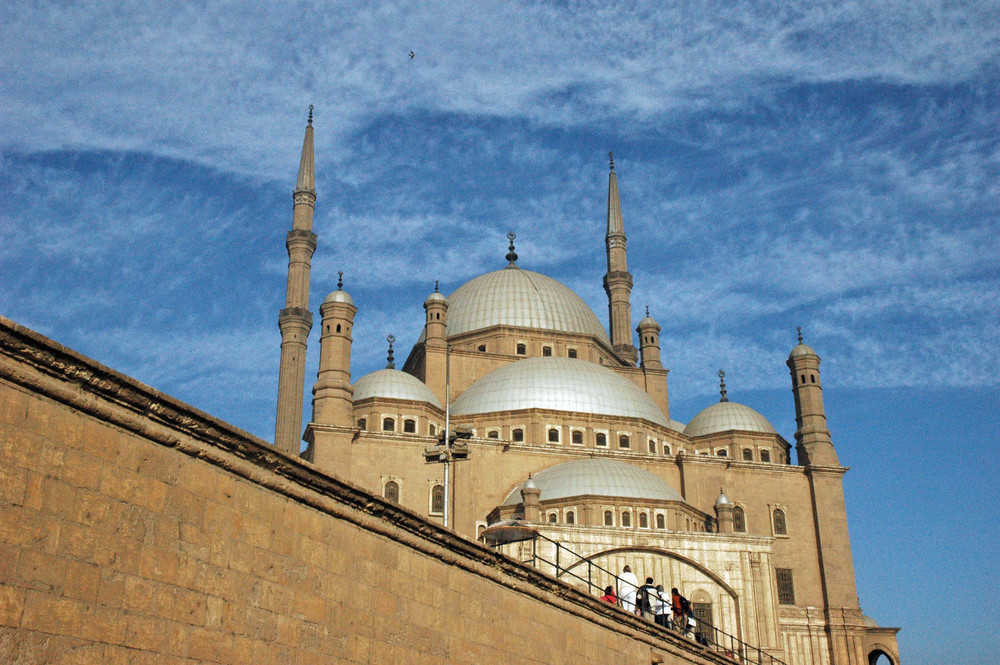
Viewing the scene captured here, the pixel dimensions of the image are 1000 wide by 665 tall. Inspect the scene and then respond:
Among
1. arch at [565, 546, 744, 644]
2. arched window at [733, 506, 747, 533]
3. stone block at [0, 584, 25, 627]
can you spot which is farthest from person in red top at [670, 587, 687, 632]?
arched window at [733, 506, 747, 533]

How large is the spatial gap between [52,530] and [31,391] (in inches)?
31.4

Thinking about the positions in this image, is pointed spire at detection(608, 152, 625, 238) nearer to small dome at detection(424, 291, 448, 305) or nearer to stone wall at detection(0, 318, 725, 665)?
small dome at detection(424, 291, 448, 305)

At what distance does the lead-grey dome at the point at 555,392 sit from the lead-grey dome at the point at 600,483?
12.7ft

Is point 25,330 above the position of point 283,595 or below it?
above

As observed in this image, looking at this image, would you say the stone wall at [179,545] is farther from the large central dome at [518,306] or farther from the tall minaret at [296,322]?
the large central dome at [518,306]

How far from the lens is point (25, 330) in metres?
5.60

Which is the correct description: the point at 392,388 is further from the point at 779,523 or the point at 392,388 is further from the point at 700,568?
the point at 779,523

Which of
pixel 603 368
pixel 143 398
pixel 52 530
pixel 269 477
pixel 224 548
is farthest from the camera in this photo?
pixel 603 368

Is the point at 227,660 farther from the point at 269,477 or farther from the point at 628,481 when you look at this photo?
the point at 628,481

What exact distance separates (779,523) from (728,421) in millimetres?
5395

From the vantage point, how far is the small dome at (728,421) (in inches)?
1351

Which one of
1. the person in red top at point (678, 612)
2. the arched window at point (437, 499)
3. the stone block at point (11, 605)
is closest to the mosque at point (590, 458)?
the arched window at point (437, 499)

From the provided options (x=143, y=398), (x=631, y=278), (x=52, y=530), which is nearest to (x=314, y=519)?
(x=143, y=398)

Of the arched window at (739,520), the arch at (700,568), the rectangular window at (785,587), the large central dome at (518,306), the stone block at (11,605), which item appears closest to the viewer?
the stone block at (11,605)
